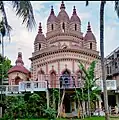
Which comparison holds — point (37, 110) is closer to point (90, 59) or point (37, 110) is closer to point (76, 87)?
point (76, 87)

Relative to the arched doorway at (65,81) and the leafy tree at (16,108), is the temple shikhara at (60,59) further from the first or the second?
the leafy tree at (16,108)

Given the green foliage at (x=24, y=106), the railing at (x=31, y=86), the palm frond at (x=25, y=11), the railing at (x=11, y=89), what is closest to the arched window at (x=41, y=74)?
the railing at (x=11, y=89)

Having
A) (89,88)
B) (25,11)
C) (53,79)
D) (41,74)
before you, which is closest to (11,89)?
(53,79)

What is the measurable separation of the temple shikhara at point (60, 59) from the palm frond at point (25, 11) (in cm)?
2018

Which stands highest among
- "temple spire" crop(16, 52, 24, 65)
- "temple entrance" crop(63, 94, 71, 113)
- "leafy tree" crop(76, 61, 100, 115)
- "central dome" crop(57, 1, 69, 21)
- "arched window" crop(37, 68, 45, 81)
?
"central dome" crop(57, 1, 69, 21)

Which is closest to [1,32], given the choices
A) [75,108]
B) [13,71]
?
[75,108]

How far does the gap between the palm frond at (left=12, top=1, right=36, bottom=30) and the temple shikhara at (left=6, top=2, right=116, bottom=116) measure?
66.2 feet

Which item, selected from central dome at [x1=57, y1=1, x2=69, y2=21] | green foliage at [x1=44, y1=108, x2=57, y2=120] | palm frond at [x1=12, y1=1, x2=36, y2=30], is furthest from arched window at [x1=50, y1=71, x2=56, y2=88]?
palm frond at [x1=12, y1=1, x2=36, y2=30]

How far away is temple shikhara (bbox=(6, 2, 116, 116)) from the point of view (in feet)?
106

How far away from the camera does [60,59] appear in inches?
1410

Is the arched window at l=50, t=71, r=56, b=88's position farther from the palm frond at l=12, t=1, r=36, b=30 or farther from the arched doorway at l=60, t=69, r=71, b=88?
the palm frond at l=12, t=1, r=36, b=30

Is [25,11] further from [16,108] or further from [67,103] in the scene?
[67,103]

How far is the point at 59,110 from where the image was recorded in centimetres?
3050

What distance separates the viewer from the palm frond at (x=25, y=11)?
11250mm
